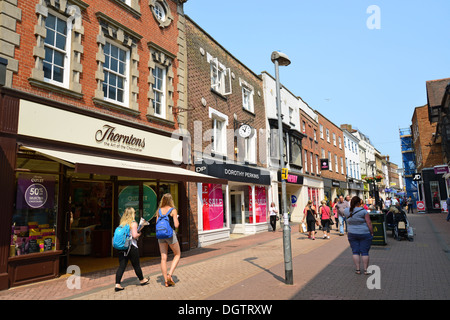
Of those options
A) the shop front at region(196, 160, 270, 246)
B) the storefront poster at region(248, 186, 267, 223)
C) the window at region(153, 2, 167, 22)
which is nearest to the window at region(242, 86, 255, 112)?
the shop front at region(196, 160, 270, 246)

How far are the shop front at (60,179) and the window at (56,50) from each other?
916 millimetres

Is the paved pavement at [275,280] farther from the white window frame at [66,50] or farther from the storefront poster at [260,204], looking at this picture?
the storefront poster at [260,204]

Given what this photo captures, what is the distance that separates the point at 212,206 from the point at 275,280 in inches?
296

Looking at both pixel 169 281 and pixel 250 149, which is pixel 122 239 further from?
pixel 250 149

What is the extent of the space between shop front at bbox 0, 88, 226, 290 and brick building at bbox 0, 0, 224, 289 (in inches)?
1.0

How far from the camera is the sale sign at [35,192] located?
287 inches

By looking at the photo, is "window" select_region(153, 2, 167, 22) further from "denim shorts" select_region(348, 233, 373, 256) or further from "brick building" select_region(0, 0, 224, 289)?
"denim shorts" select_region(348, 233, 373, 256)

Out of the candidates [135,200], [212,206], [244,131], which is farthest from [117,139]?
[244,131]

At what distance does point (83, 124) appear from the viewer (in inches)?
340

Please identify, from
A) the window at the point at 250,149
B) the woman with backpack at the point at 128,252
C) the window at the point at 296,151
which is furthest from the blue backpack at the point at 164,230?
the window at the point at 296,151

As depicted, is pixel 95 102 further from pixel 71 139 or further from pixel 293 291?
pixel 293 291

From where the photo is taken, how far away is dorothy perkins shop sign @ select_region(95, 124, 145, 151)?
9125mm

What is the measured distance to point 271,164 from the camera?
20.9 meters

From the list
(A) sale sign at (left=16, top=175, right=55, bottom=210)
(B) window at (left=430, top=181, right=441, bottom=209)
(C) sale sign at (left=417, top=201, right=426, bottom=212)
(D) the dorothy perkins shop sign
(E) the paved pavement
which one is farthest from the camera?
(B) window at (left=430, top=181, right=441, bottom=209)
